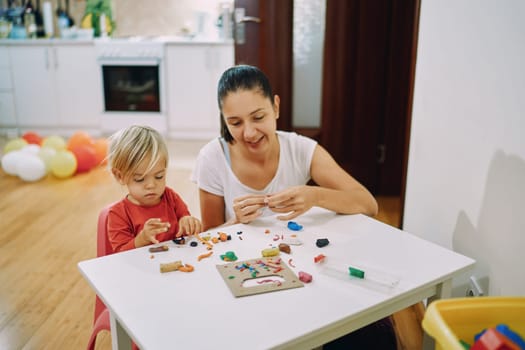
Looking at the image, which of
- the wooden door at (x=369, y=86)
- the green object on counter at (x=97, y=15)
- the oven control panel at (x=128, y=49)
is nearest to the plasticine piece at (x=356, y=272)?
the wooden door at (x=369, y=86)

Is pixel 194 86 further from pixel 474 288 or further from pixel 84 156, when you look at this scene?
pixel 474 288

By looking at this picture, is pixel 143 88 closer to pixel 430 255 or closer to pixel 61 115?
pixel 61 115

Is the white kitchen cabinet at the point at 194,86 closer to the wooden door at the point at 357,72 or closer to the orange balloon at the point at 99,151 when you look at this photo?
the orange balloon at the point at 99,151

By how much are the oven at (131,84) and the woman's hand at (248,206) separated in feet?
13.1

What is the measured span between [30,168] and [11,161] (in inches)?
7.9

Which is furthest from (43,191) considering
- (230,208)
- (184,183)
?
(230,208)

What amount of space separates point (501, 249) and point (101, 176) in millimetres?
3428

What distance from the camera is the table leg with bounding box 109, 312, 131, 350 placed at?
100cm

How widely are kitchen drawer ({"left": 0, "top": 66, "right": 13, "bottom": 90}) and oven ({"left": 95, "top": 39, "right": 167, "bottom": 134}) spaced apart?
99 cm

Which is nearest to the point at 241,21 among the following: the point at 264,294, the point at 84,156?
the point at 84,156

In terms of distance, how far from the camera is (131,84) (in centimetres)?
529

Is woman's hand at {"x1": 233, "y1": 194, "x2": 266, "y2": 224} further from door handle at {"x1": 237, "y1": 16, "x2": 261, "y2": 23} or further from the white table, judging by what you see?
door handle at {"x1": 237, "y1": 16, "x2": 261, "y2": 23}

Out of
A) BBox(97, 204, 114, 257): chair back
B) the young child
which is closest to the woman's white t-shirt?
the young child

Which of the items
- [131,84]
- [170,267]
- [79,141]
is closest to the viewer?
[170,267]
